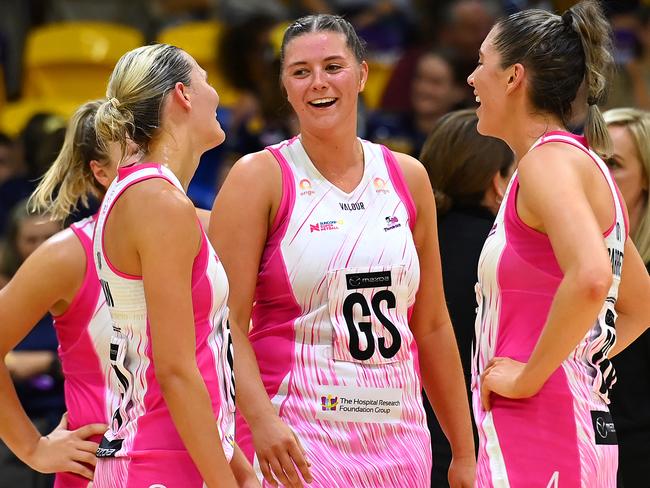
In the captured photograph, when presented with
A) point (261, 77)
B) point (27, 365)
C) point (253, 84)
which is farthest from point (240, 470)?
point (253, 84)

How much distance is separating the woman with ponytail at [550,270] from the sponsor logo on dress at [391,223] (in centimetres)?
41

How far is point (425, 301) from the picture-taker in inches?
130

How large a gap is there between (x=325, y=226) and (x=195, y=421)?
74 centimetres

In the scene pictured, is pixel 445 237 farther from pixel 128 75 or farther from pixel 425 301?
pixel 128 75

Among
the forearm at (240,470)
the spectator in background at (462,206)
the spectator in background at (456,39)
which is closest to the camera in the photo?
the forearm at (240,470)

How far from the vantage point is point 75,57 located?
329 inches

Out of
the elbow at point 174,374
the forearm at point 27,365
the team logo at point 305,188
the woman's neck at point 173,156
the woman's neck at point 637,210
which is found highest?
the woman's neck at point 173,156

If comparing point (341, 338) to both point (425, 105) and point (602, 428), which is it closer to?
point (602, 428)

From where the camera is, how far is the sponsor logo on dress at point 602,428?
2.63m

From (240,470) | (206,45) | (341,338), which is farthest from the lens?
(206,45)

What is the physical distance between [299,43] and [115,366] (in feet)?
3.49

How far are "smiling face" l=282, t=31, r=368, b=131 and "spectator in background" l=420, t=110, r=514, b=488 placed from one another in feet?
2.26

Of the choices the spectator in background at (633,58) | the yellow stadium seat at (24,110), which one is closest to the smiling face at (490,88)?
the spectator in background at (633,58)

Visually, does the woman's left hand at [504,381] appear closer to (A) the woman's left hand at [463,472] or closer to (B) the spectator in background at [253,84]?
(A) the woman's left hand at [463,472]
